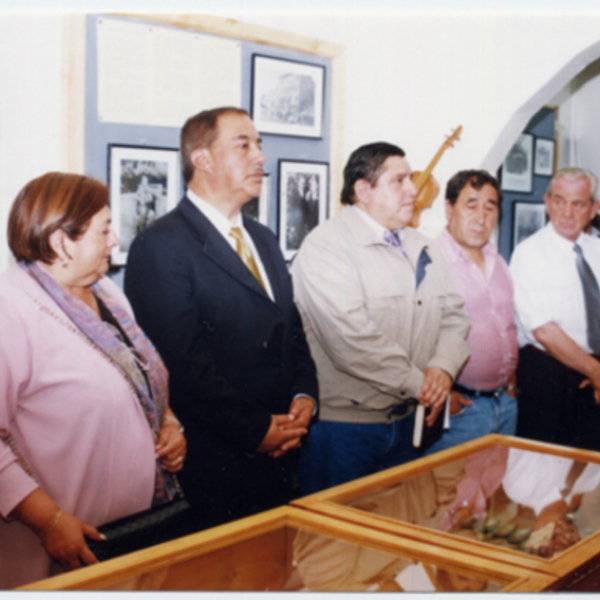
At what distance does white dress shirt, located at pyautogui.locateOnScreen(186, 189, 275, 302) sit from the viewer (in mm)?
1884

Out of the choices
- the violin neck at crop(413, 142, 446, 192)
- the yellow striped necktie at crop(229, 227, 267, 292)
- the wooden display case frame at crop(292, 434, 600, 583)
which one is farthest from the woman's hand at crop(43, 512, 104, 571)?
the violin neck at crop(413, 142, 446, 192)

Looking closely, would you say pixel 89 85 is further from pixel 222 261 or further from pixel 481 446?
pixel 481 446

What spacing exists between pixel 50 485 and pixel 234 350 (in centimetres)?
59

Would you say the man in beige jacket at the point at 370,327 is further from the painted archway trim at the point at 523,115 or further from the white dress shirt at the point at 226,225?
the painted archway trim at the point at 523,115

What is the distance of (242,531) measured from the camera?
1219 mm

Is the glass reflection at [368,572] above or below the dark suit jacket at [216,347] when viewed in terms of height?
below

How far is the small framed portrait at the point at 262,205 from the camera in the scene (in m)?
A: 2.03

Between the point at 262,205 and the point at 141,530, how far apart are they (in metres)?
1.05

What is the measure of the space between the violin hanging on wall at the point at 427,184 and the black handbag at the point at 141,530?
139 cm

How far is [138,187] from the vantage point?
1.80 metres

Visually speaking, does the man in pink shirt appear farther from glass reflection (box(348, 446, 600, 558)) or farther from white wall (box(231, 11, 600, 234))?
glass reflection (box(348, 446, 600, 558))

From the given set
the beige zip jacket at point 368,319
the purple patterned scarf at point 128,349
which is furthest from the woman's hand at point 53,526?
the beige zip jacket at point 368,319

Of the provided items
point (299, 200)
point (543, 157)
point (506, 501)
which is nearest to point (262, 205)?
point (299, 200)

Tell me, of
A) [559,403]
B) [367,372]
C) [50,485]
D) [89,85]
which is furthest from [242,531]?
[559,403]
